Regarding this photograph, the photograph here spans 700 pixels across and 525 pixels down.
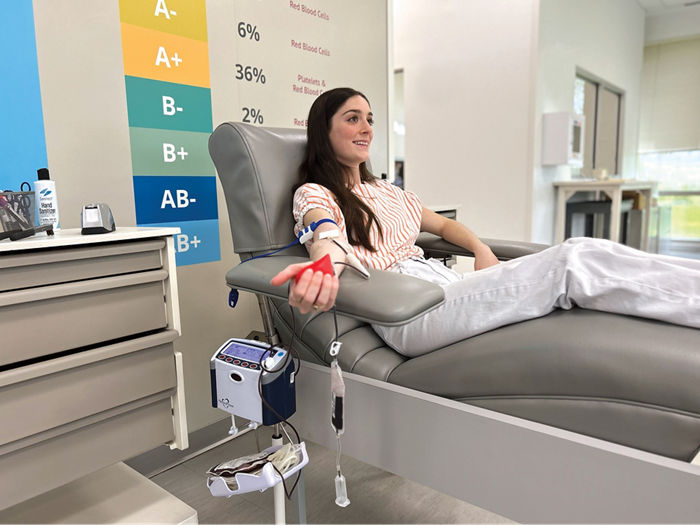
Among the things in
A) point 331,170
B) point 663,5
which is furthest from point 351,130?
point 663,5

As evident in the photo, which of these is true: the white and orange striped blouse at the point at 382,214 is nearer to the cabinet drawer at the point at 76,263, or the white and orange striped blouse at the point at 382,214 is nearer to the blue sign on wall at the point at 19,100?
the cabinet drawer at the point at 76,263

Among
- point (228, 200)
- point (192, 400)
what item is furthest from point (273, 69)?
point (192, 400)

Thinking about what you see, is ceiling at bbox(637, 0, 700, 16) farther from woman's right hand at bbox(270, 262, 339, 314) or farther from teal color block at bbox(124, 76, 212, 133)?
woman's right hand at bbox(270, 262, 339, 314)

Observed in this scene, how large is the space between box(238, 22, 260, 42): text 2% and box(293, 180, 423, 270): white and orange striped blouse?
0.82 meters

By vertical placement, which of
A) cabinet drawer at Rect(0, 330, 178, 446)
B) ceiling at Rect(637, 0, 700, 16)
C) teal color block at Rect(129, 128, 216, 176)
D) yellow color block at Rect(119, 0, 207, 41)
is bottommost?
cabinet drawer at Rect(0, 330, 178, 446)

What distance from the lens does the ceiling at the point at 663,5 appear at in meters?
5.71

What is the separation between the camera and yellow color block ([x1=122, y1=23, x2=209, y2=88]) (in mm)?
1548

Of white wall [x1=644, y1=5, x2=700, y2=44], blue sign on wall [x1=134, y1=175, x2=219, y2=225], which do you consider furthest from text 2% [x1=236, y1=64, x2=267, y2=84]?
white wall [x1=644, y1=5, x2=700, y2=44]

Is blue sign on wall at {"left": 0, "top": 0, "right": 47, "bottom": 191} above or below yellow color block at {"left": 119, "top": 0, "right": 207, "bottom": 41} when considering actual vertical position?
below

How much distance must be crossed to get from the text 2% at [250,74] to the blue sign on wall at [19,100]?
716 millimetres

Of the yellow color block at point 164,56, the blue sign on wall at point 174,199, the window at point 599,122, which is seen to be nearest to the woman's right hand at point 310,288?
the blue sign on wall at point 174,199

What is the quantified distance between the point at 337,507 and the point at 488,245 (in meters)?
0.93

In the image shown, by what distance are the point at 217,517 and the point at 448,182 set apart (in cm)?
372

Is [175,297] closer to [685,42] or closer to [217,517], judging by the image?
[217,517]
